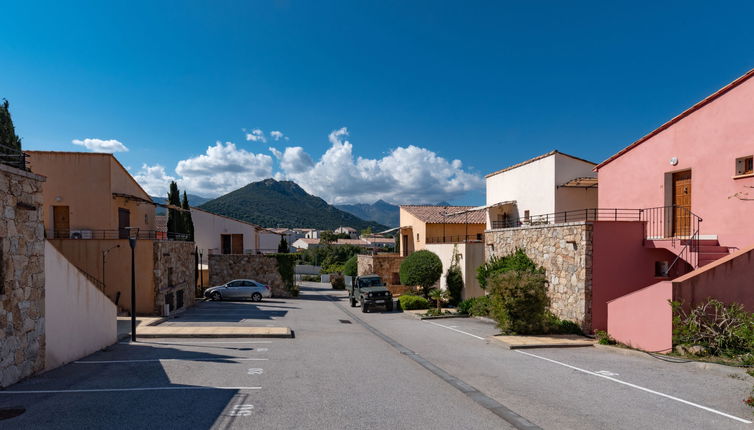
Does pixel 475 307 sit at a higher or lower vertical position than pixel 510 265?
lower

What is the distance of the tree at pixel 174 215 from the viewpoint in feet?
101

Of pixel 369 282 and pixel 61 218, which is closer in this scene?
pixel 61 218

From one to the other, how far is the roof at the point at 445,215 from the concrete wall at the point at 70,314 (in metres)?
24.6

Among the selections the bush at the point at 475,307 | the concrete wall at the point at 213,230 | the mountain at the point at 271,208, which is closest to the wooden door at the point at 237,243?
the concrete wall at the point at 213,230

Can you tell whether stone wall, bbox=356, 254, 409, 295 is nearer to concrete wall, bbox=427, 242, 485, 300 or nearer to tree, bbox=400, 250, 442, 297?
tree, bbox=400, 250, 442, 297

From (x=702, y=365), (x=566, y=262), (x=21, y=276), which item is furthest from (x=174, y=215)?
(x=702, y=365)

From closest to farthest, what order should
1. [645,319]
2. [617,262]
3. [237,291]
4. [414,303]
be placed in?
[645,319]
[617,262]
[414,303]
[237,291]

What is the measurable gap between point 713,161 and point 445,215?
1984 cm

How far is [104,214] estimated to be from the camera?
20594mm

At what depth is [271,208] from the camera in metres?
144

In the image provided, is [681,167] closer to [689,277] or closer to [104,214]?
[689,277]

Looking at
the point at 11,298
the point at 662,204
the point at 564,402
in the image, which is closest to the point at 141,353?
the point at 11,298

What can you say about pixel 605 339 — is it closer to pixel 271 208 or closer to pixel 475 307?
pixel 475 307

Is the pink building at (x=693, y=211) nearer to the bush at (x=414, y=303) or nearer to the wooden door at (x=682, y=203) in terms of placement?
the wooden door at (x=682, y=203)
